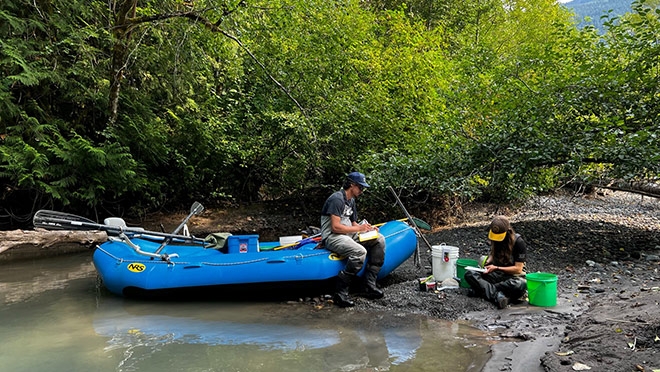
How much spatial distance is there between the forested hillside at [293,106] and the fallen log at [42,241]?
115 cm

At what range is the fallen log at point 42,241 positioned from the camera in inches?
264

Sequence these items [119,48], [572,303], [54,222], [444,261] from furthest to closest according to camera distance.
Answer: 1. [119,48]
2. [54,222]
3. [444,261]
4. [572,303]

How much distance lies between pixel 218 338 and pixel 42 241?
4024 millimetres

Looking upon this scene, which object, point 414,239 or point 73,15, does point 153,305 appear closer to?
point 414,239

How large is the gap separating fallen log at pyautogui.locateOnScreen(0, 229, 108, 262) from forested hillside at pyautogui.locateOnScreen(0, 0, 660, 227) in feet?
3.78

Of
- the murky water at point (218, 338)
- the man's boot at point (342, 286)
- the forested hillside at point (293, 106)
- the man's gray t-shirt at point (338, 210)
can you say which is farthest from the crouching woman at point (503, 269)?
the forested hillside at point (293, 106)

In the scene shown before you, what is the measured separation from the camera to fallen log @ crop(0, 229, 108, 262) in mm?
6715

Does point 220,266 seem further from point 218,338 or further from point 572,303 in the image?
point 572,303

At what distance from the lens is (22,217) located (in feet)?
33.7

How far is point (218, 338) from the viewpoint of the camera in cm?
480

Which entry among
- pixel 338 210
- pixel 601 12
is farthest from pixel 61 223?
pixel 601 12

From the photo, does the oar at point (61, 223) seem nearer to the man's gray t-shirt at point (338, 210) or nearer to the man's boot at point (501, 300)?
the man's gray t-shirt at point (338, 210)

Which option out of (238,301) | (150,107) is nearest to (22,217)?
(150,107)

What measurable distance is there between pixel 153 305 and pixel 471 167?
217 inches
